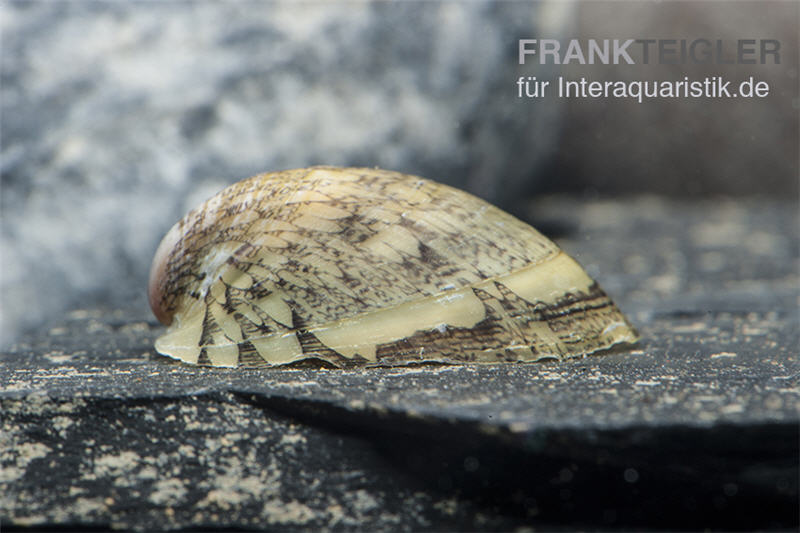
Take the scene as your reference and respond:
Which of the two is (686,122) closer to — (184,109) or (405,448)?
(184,109)

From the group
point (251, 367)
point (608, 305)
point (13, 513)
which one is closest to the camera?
point (13, 513)

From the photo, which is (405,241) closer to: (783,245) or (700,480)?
(700,480)

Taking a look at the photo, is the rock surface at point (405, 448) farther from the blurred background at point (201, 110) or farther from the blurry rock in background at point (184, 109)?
the blurry rock in background at point (184, 109)

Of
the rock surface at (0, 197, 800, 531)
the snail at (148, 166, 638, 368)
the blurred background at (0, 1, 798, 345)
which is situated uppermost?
the blurred background at (0, 1, 798, 345)

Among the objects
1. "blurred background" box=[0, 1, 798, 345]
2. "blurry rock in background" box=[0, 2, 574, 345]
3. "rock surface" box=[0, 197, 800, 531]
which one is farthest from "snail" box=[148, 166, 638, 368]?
"blurry rock in background" box=[0, 2, 574, 345]

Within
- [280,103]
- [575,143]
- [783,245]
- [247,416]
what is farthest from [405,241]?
[575,143]

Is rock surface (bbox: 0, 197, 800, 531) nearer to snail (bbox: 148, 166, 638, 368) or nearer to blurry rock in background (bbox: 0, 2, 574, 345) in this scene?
snail (bbox: 148, 166, 638, 368)

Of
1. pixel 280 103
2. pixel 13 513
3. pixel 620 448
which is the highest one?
pixel 280 103
